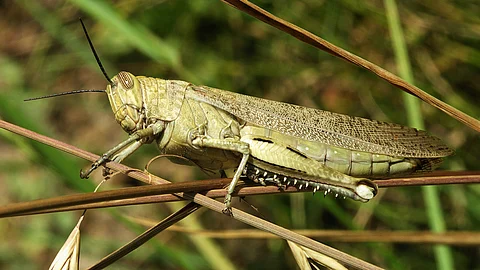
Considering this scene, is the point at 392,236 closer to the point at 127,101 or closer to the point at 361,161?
the point at 361,161

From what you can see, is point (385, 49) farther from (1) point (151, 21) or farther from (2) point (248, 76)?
(1) point (151, 21)

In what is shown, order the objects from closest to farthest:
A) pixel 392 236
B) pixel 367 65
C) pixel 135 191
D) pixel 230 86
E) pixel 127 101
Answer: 1. pixel 135 191
2. pixel 367 65
3. pixel 392 236
4. pixel 127 101
5. pixel 230 86

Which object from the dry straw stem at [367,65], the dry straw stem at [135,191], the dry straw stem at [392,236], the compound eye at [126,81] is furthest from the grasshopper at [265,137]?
the dry straw stem at [367,65]

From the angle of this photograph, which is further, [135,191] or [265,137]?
[265,137]

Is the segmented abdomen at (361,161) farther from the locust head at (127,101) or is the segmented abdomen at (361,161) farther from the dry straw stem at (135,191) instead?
the locust head at (127,101)

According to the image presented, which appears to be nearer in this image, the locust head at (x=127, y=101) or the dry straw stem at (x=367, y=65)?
the dry straw stem at (x=367, y=65)

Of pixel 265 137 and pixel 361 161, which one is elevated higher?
pixel 265 137

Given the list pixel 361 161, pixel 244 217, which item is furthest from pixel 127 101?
pixel 361 161
